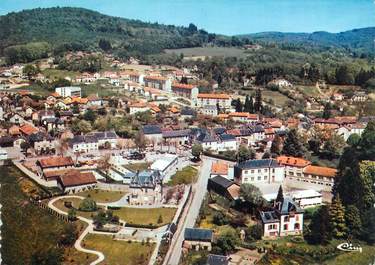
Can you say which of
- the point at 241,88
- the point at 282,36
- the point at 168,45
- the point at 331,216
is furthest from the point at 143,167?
the point at 282,36

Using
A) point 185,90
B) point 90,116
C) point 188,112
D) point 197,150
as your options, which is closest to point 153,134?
point 197,150

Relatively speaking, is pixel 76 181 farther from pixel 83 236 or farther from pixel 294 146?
pixel 294 146

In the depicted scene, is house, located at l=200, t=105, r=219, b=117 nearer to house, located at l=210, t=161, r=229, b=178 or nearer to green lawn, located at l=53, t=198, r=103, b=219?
house, located at l=210, t=161, r=229, b=178

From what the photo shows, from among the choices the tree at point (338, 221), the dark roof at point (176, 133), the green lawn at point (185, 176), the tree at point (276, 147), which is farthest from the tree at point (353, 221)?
the dark roof at point (176, 133)

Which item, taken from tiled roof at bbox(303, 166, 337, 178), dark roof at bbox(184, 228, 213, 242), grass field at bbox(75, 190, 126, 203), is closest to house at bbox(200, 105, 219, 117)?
tiled roof at bbox(303, 166, 337, 178)

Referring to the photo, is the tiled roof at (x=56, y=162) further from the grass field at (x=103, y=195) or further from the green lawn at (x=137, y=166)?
the grass field at (x=103, y=195)

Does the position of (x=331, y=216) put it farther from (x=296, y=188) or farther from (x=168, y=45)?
(x=168, y=45)
